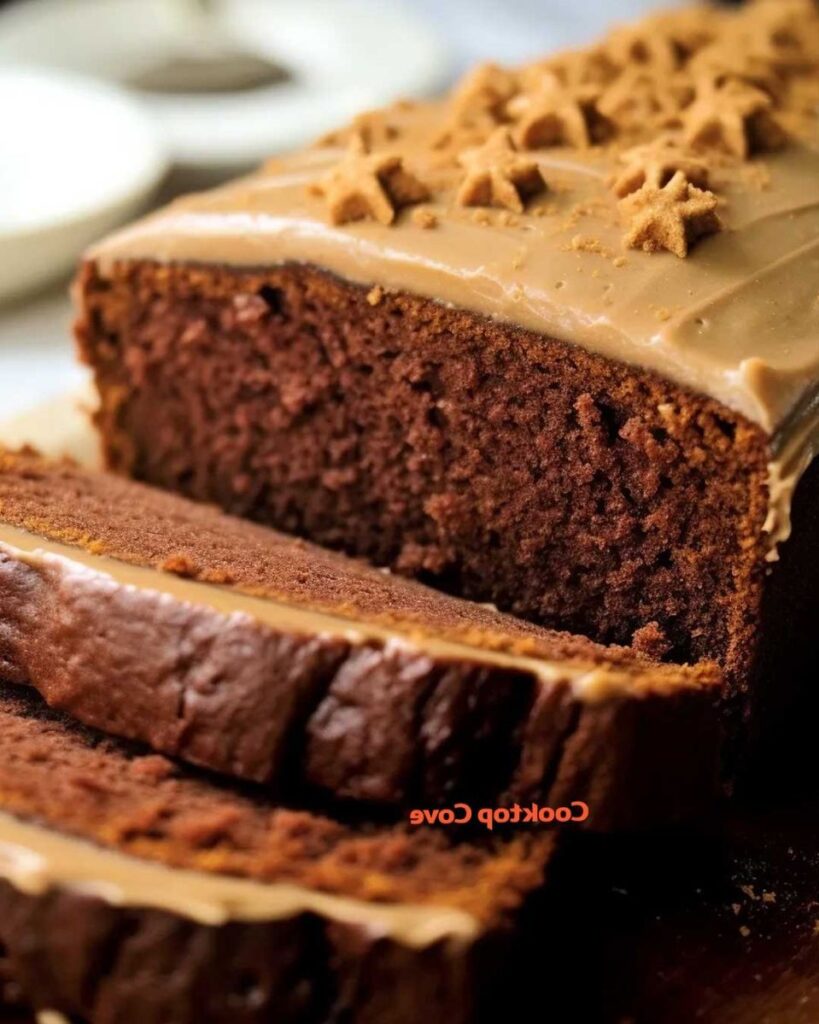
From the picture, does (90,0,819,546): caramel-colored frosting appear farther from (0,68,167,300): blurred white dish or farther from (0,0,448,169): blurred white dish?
(0,0,448,169): blurred white dish

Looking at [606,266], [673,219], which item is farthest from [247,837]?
[673,219]

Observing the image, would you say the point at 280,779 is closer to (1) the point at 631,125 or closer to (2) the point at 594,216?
(2) the point at 594,216

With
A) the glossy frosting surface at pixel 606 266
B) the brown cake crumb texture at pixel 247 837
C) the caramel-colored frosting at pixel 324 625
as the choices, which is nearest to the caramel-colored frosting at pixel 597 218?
the glossy frosting surface at pixel 606 266

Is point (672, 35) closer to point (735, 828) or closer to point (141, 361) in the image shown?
point (141, 361)

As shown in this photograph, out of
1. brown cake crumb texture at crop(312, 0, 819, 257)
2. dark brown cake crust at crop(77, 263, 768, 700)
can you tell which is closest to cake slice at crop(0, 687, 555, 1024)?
dark brown cake crust at crop(77, 263, 768, 700)

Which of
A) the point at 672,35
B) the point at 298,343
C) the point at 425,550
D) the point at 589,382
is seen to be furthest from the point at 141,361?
the point at 672,35

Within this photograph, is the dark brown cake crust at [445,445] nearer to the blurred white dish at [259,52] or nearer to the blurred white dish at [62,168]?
the blurred white dish at [62,168]
